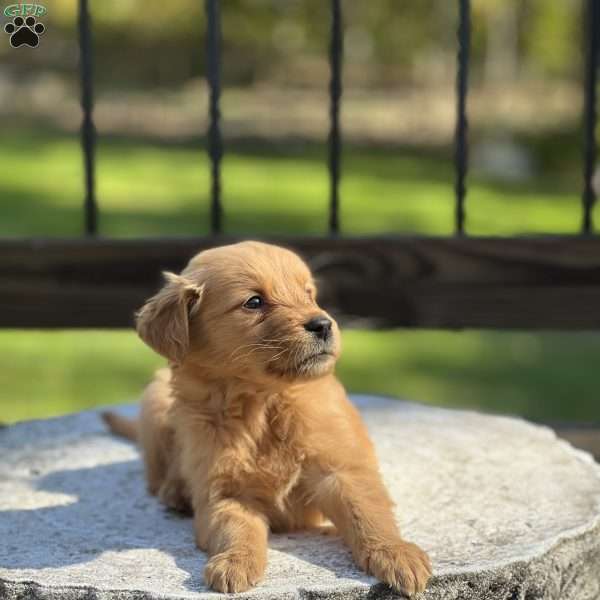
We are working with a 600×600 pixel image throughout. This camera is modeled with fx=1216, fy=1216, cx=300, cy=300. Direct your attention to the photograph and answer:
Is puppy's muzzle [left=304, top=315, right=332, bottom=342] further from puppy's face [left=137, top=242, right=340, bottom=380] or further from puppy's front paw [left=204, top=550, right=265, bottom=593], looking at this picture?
puppy's front paw [left=204, top=550, right=265, bottom=593]

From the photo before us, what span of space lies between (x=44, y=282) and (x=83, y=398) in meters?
2.74

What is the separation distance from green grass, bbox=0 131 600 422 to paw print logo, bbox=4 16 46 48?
3.91 feet

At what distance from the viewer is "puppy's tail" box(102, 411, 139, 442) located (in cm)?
411

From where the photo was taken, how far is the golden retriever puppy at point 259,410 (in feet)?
9.59

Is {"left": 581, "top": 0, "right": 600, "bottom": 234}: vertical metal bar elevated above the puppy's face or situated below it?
above

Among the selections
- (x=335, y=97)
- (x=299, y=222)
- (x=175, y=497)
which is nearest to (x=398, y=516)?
(x=175, y=497)

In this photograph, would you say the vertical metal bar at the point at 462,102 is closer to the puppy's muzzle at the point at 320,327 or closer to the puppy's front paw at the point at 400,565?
the puppy's muzzle at the point at 320,327

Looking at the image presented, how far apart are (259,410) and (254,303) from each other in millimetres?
305

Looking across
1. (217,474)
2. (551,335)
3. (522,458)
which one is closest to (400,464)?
(522,458)

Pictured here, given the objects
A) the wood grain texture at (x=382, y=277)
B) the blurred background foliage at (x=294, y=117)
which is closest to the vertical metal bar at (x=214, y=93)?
the wood grain texture at (x=382, y=277)

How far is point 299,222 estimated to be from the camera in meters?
11.8

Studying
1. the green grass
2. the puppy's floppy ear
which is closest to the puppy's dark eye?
the puppy's floppy ear

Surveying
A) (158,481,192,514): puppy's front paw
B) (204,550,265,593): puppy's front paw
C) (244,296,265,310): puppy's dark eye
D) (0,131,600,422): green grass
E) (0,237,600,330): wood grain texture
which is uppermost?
(244,296,265,310): puppy's dark eye

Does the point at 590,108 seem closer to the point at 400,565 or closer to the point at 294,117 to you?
the point at 400,565
